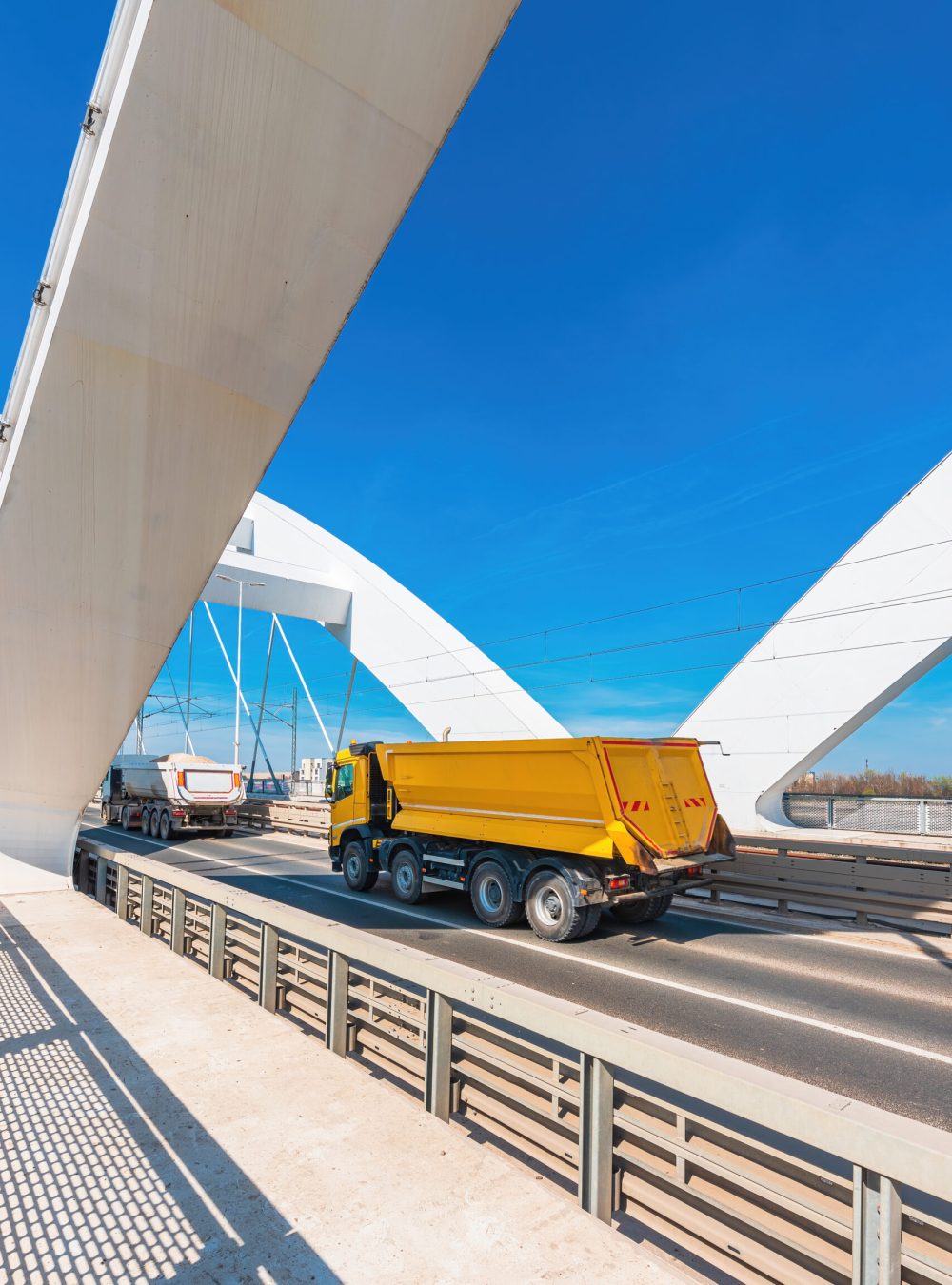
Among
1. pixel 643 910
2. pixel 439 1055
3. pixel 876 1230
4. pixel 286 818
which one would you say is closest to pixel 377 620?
pixel 286 818

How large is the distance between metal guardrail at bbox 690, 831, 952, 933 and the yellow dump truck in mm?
888

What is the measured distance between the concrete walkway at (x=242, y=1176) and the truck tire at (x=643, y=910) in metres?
6.80

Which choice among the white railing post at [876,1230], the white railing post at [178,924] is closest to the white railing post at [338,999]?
the white railing post at [178,924]

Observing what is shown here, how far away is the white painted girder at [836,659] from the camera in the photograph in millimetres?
18422

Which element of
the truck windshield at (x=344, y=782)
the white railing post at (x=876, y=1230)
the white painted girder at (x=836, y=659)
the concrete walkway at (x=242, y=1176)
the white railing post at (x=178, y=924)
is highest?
the white painted girder at (x=836, y=659)

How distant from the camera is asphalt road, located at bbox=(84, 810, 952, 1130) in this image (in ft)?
18.8

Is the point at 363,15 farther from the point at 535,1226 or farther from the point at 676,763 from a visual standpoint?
the point at 676,763

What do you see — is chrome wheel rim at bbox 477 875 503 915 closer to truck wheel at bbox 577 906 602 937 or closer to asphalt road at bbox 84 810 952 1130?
asphalt road at bbox 84 810 952 1130

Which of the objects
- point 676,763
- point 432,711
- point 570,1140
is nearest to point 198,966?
point 570,1140

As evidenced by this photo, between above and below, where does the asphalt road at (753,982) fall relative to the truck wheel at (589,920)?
below

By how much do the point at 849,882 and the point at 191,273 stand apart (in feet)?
36.4

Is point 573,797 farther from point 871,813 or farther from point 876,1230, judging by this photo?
point 871,813

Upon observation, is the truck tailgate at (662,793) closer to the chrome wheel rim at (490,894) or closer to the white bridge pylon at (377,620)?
the chrome wheel rim at (490,894)

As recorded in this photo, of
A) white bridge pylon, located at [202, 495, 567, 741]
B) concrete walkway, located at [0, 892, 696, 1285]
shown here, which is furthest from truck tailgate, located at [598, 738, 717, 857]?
white bridge pylon, located at [202, 495, 567, 741]
